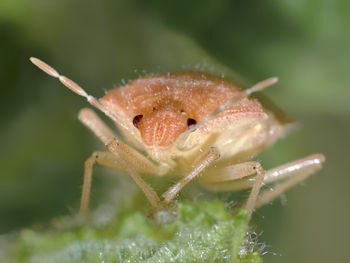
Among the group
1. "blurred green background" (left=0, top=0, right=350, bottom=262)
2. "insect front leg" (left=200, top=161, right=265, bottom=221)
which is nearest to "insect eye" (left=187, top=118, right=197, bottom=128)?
"insect front leg" (left=200, top=161, right=265, bottom=221)

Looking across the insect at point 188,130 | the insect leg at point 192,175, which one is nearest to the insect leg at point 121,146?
the insect at point 188,130

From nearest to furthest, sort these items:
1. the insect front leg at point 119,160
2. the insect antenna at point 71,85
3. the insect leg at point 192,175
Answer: the insect leg at point 192,175, the insect front leg at point 119,160, the insect antenna at point 71,85

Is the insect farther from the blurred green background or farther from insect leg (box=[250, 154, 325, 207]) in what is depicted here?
the blurred green background

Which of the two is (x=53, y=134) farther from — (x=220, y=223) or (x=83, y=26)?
(x=220, y=223)

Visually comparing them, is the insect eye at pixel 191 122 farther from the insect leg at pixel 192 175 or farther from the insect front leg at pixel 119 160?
the insect front leg at pixel 119 160

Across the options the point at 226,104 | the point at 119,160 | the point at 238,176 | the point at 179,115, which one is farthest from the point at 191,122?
the point at 119,160

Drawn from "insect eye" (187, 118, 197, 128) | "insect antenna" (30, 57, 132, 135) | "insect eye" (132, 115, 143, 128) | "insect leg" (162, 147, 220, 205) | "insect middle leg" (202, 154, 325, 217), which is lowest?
"insect leg" (162, 147, 220, 205)
